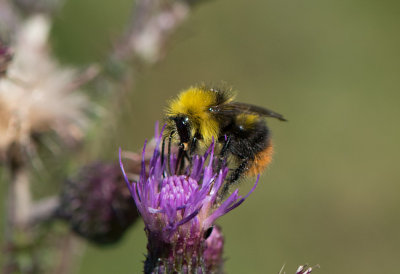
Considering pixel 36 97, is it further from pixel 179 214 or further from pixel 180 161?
pixel 179 214

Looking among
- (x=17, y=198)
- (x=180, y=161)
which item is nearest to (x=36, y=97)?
(x=17, y=198)

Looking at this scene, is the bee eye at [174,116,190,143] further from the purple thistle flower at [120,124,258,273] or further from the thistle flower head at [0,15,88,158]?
the thistle flower head at [0,15,88,158]

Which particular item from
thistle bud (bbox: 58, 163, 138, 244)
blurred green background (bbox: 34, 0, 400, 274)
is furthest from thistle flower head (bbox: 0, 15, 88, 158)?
blurred green background (bbox: 34, 0, 400, 274)

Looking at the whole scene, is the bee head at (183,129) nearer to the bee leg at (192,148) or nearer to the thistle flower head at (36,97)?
the bee leg at (192,148)

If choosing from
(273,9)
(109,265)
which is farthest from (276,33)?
(109,265)

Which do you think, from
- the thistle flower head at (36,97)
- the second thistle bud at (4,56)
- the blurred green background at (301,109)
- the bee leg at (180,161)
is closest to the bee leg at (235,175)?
the bee leg at (180,161)

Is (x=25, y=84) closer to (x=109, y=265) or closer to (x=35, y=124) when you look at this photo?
(x=35, y=124)
